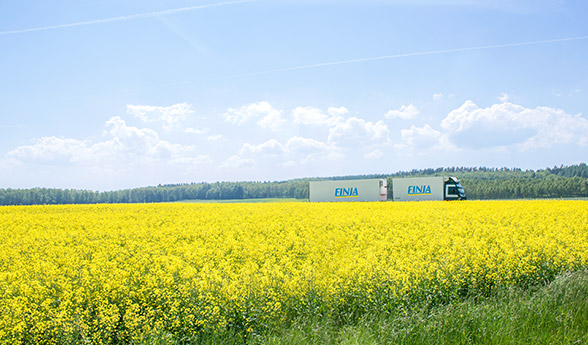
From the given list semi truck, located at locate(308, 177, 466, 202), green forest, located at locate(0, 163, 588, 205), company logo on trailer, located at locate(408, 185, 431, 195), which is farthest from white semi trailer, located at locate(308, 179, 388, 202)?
green forest, located at locate(0, 163, 588, 205)

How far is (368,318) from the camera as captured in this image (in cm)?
735

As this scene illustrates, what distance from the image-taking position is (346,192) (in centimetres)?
5066

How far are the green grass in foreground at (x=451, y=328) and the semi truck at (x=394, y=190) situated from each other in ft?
130

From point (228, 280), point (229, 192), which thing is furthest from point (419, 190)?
point (229, 192)

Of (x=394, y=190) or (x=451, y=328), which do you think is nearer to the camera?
(x=451, y=328)

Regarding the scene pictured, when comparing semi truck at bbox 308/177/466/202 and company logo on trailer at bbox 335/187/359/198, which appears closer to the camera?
semi truck at bbox 308/177/466/202

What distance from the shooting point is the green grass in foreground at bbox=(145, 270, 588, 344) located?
20.8ft

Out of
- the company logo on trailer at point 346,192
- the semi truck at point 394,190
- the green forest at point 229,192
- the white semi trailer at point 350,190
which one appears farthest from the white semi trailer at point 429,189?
the green forest at point 229,192

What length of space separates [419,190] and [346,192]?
876cm

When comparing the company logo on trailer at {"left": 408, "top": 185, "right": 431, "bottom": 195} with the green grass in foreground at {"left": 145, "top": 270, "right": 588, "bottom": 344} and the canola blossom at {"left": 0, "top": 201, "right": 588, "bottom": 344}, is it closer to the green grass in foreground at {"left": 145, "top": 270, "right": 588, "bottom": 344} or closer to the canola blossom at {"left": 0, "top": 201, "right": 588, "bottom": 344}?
the canola blossom at {"left": 0, "top": 201, "right": 588, "bottom": 344}

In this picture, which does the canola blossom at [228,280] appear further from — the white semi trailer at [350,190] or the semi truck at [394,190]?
the white semi trailer at [350,190]

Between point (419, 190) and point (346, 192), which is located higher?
point (419, 190)

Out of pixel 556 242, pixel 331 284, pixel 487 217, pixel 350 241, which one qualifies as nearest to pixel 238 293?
pixel 331 284

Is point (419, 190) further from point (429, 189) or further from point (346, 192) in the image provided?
point (346, 192)
